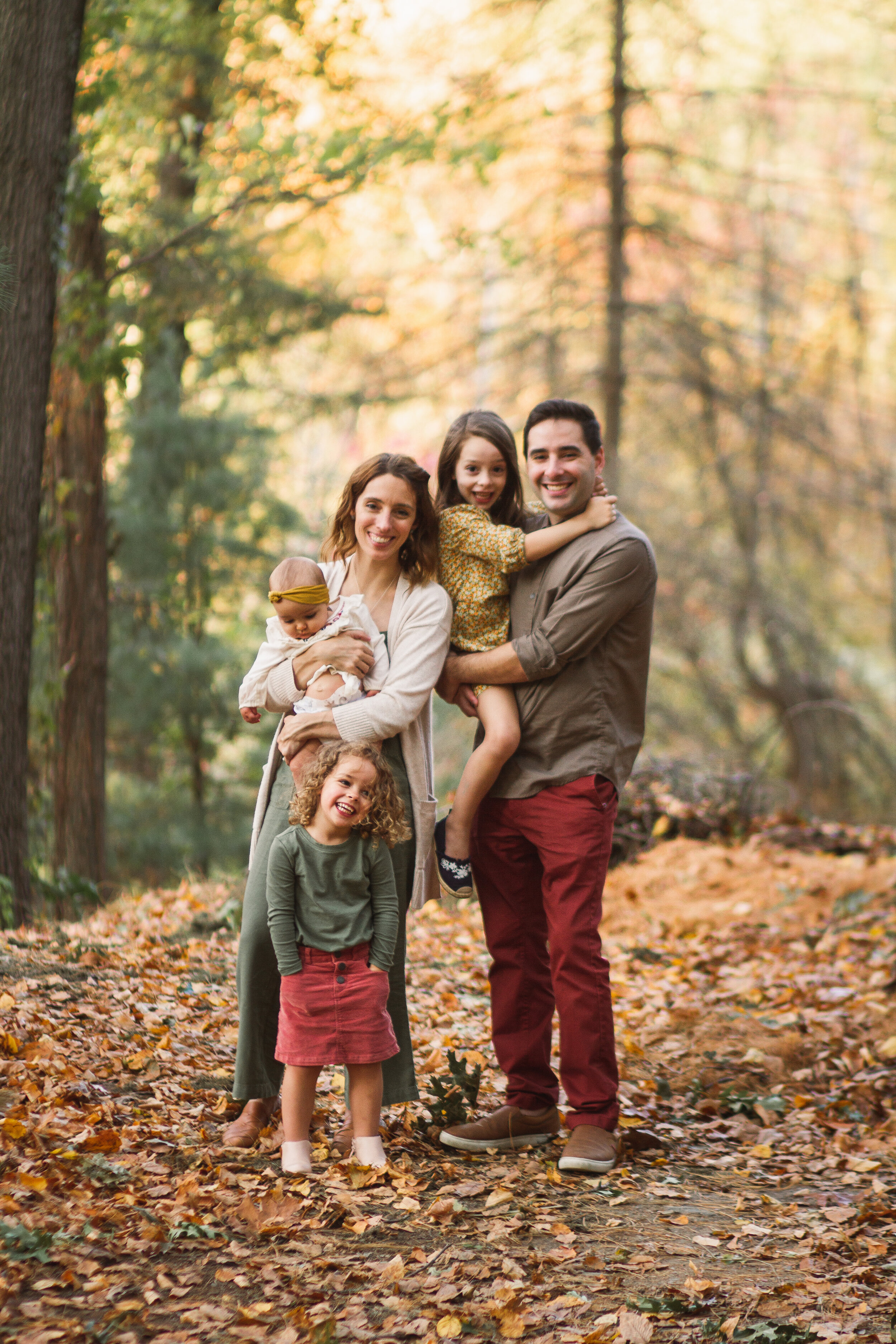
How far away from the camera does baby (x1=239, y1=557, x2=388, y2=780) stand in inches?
130

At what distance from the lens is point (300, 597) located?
10.8 ft

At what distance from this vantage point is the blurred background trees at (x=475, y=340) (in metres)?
8.42

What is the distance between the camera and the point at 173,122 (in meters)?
9.77

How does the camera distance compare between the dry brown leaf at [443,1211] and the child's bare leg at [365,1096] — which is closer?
the dry brown leaf at [443,1211]

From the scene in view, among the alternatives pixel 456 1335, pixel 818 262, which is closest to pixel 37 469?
pixel 456 1335

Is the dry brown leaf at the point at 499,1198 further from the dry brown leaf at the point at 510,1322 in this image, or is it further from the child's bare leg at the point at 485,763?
the child's bare leg at the point at 485,763

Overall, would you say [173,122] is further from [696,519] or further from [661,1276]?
[661,1276]

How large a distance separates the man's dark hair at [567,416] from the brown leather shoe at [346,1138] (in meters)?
2.10

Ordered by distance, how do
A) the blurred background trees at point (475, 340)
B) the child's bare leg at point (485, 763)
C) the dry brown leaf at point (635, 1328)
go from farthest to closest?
1. the blurred background trees at point (475, 340)
2. the child's bare leg at point (485, 763)
3. the dry brown leaf at point (635, 1328)

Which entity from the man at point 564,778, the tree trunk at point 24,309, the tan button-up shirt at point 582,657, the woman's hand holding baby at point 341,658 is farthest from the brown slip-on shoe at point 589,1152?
the tree trunk at point 24,309

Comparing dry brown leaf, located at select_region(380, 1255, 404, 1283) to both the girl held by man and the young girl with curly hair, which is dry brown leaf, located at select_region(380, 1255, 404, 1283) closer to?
the young girl with curly hair

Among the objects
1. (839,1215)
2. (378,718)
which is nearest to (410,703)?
(378,718)

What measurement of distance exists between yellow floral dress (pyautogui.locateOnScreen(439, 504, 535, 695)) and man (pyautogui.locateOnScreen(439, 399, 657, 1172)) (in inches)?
2.6

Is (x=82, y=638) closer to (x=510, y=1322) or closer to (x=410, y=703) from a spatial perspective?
(x=410, y=703)
